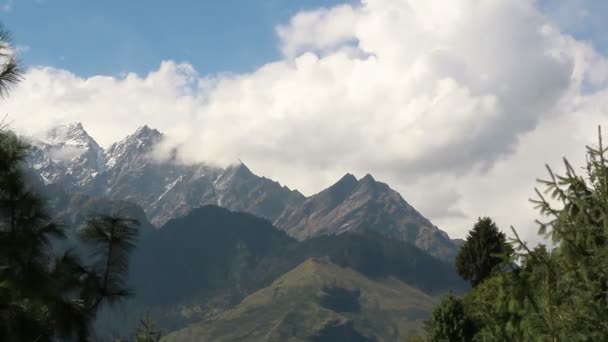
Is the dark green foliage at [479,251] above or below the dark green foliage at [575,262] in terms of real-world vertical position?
above

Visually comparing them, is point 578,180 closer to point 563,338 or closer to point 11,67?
point 563,338

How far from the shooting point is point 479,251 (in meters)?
80.1

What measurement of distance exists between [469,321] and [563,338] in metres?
45.1

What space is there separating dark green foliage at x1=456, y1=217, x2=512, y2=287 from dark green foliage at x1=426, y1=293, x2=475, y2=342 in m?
18.8

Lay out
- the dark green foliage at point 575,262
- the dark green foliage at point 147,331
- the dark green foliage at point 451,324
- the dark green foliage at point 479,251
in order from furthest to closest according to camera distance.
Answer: the dark green foliage at point 479,251 < the dark green foliage at point 451,324 < the dark green foliage at point 147,331 < the dark green foliage at point 575,262

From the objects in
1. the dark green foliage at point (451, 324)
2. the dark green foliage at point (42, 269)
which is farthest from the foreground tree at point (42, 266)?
the dark green foliage at point (451, 324)

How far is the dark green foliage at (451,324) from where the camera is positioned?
58.8 meters

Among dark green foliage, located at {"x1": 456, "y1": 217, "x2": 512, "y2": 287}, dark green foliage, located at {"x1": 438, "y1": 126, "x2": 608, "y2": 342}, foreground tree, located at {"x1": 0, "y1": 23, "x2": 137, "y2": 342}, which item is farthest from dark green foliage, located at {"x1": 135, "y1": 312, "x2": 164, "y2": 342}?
dark green foliage, located at {"x1": 456, "y1": 217, "x2": 512, "y2": 287}

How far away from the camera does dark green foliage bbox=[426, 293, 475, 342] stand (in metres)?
58.8

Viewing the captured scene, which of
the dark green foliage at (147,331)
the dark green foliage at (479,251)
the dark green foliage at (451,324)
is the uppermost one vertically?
the dark green foliage at (479,251)

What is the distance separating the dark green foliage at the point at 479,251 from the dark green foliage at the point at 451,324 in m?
18.8

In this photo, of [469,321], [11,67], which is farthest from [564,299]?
[469,321]

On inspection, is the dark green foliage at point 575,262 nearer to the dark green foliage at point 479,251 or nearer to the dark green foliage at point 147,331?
the dark green foliage at point 147,331

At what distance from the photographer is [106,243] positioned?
22.1 metres
